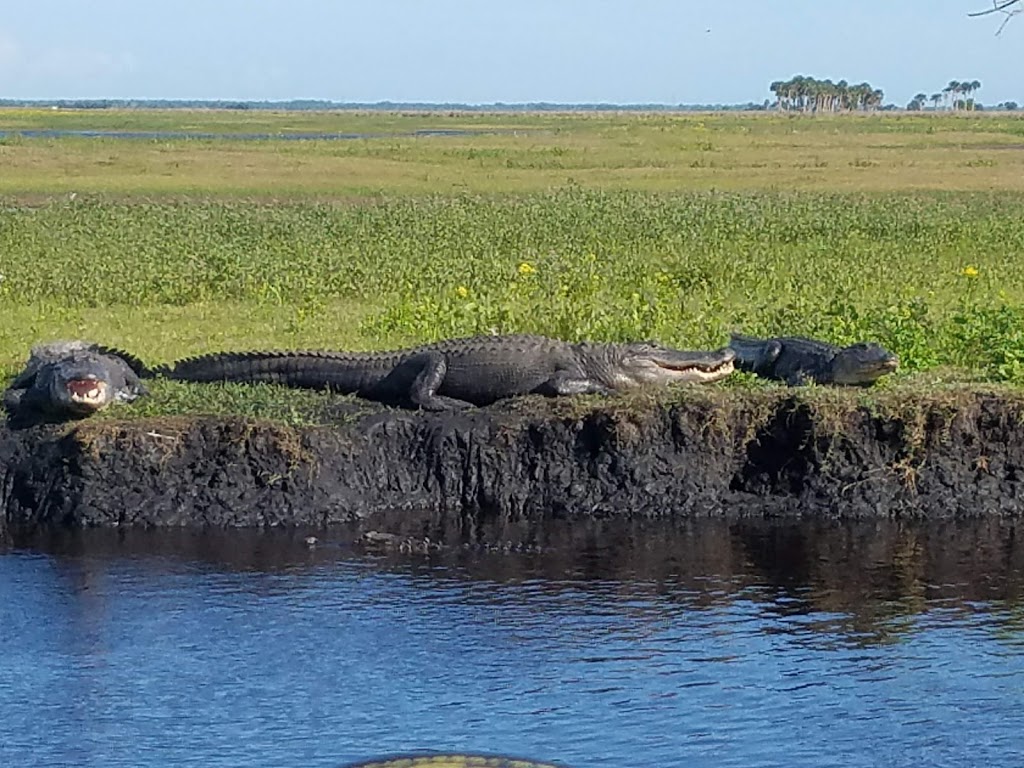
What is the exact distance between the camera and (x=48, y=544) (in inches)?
342

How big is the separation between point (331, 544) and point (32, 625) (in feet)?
5.84

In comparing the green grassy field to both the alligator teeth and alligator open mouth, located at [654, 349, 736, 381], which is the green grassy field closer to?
the alligator teeth

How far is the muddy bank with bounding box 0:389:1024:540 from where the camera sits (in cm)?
906

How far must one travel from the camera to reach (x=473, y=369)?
9.87m

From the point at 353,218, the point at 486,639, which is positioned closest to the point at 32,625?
the point at 486,639

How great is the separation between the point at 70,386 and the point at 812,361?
425 cm

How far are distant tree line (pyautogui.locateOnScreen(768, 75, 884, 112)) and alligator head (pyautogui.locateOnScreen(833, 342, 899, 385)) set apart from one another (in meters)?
120

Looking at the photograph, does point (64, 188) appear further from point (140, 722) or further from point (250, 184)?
point (140, 722)

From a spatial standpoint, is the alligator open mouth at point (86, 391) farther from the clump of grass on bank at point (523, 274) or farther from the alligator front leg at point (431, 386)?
the clump of grass on bank at point (523, 274)

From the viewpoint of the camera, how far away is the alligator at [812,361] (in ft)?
32.1

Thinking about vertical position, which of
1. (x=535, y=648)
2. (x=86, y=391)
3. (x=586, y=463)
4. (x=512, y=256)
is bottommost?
(x=535, y=648)

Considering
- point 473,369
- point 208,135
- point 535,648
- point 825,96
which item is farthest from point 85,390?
point 825,96

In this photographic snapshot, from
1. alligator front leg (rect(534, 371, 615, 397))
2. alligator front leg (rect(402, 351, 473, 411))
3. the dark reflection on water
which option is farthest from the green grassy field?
the dark reflection on water

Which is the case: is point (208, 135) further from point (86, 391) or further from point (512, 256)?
point (86, 391)
